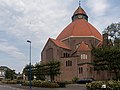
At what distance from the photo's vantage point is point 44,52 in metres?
94.2

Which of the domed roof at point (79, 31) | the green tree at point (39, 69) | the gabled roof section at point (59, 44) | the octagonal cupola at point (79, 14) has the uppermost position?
the octagonal cupola at point (79, 14)

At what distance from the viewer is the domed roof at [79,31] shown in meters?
94.4

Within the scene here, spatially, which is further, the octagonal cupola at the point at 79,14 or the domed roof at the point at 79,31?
the octagonal cupola at the point at 79,14

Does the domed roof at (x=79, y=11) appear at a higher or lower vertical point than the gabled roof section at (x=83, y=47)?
higher

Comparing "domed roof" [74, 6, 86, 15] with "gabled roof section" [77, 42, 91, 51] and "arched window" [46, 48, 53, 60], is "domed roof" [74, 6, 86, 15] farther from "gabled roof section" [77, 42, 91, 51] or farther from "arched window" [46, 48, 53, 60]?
"arched window" [46, 48, 53, 60]

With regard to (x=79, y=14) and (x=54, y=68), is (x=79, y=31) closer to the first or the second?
(x=79, y=14)

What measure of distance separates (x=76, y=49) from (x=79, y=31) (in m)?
8.94

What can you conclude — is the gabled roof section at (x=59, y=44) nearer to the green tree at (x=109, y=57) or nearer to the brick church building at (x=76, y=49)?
the brick church building at (x=76, y=49)

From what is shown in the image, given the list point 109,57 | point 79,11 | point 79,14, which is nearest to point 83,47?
point 79,14

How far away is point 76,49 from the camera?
89812 millimetres

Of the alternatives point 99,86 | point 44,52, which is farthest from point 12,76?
point 99,86

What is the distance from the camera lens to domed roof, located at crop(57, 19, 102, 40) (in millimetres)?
94438

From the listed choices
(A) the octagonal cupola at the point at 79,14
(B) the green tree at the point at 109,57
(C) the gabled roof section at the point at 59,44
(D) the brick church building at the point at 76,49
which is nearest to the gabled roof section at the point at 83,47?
(D) the brick church building at the point at 76,49

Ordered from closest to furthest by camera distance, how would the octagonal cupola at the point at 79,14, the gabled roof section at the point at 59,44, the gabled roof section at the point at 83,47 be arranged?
the gabled roof section at the point at 83,47
the gabled roof section at the point at 59,44
the octagonal cupola at the point at 79,14
